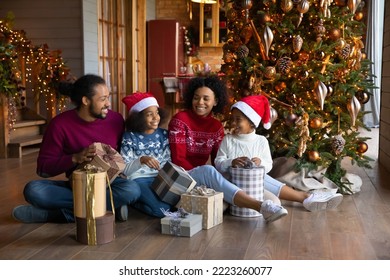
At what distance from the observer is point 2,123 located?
537cm

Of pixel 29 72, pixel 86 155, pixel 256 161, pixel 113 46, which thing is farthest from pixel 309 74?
pixel 113 46

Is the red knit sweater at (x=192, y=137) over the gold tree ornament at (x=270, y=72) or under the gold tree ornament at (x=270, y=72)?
under

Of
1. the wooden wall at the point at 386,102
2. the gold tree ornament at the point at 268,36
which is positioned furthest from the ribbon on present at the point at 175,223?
the wooden wall at the point at 386,102

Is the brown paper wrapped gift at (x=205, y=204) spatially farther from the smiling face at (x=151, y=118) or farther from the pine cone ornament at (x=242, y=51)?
the pine cone ornament at (x=242, y=51)

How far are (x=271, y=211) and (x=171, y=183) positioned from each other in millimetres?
600

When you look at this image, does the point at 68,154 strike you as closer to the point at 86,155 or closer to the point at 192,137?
the point at 86,155

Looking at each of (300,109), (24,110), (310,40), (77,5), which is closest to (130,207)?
(300,109)

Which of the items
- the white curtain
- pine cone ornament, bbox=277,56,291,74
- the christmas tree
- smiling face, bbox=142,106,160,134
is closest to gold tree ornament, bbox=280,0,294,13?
the christmas tree

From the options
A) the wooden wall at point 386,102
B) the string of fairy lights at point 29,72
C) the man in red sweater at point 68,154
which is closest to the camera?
the man in red sweater at point 68,154

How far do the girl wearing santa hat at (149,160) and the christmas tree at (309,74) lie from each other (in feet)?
2.61

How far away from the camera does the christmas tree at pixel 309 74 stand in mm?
3602

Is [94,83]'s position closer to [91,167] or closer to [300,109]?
[91,167]
